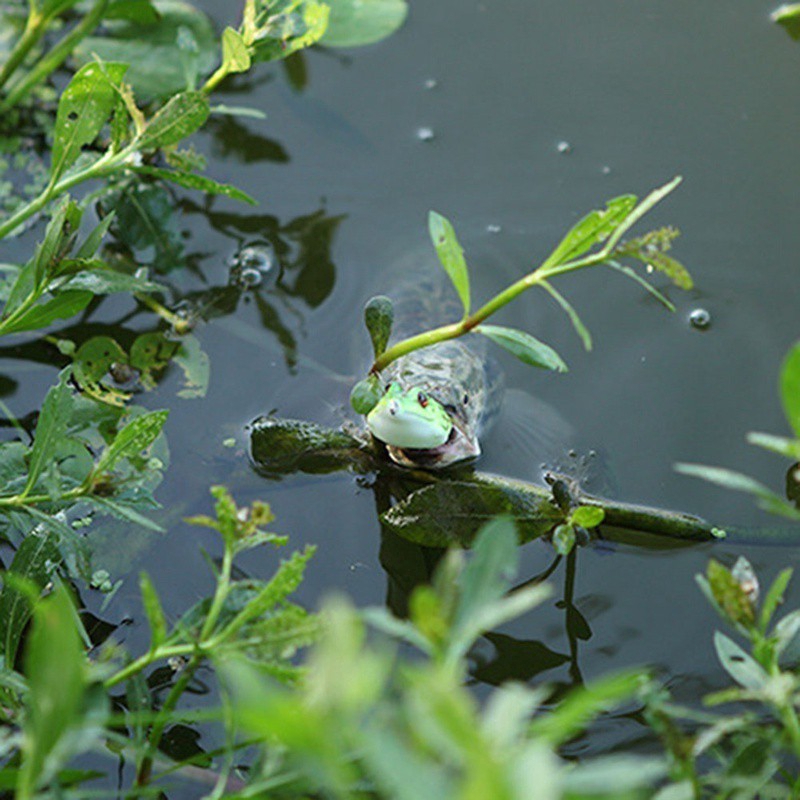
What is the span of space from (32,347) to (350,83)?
3.86ft

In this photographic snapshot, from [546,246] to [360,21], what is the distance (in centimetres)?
85

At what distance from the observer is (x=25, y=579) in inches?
67.9

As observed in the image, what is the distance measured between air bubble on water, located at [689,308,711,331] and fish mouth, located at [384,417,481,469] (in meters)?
0.63

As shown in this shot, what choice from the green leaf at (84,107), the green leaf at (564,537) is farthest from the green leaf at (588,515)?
the green leaf at (84,107)

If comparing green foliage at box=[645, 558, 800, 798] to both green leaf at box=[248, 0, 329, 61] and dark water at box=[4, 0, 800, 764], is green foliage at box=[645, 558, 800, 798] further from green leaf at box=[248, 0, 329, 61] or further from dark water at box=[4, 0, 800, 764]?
green leaf at box=[248, 0, 329, 61]

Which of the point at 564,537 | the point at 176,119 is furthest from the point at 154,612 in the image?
the point at 176,119

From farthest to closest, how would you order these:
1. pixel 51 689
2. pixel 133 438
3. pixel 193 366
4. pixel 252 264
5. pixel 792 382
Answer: pixel 252 264
pixel 193 366
pixel 133 438
pixel 792 382
pixel 51 689

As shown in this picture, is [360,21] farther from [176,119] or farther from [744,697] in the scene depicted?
[744,697]

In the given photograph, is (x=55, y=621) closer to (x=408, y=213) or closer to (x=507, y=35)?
(x=408, y=213)

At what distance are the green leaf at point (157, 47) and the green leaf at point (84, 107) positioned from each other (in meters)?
1.13

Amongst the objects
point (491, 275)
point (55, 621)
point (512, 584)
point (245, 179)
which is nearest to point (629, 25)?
point (491, 275)

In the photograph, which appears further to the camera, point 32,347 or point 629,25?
point 629,25

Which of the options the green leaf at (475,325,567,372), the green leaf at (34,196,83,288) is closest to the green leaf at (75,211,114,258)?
the green leaf at (34,196,83,288)

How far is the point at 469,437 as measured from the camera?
7.86ft
